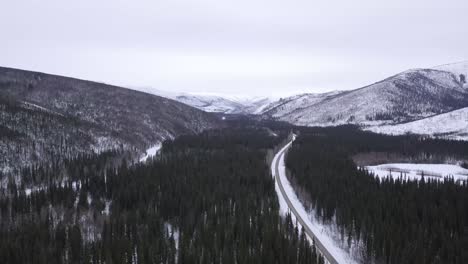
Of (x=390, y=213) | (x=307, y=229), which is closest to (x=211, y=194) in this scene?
(x=307, y=229)

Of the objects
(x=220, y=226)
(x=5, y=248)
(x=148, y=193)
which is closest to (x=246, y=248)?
(x=220, y=226)

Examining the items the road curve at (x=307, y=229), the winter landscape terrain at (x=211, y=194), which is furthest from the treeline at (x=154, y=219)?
the road curve at (x=307, y=229)

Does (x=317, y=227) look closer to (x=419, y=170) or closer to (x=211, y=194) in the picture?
(x=211, y=194)

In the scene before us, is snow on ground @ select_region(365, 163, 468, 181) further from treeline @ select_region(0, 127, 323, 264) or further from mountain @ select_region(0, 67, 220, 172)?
mountain @ select_region(0, 67, 220, 172)

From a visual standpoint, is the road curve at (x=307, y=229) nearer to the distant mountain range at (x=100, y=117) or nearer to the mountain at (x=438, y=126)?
the distant mountain range at (x=100, y=117)

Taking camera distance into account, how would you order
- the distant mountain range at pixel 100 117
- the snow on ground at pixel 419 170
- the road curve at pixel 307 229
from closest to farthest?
the road curve at pixel 307 229 → the snow on ground at pixel 419 170 → the distant mountain range at pixel 100 117

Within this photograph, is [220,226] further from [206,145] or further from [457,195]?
[206,145]
